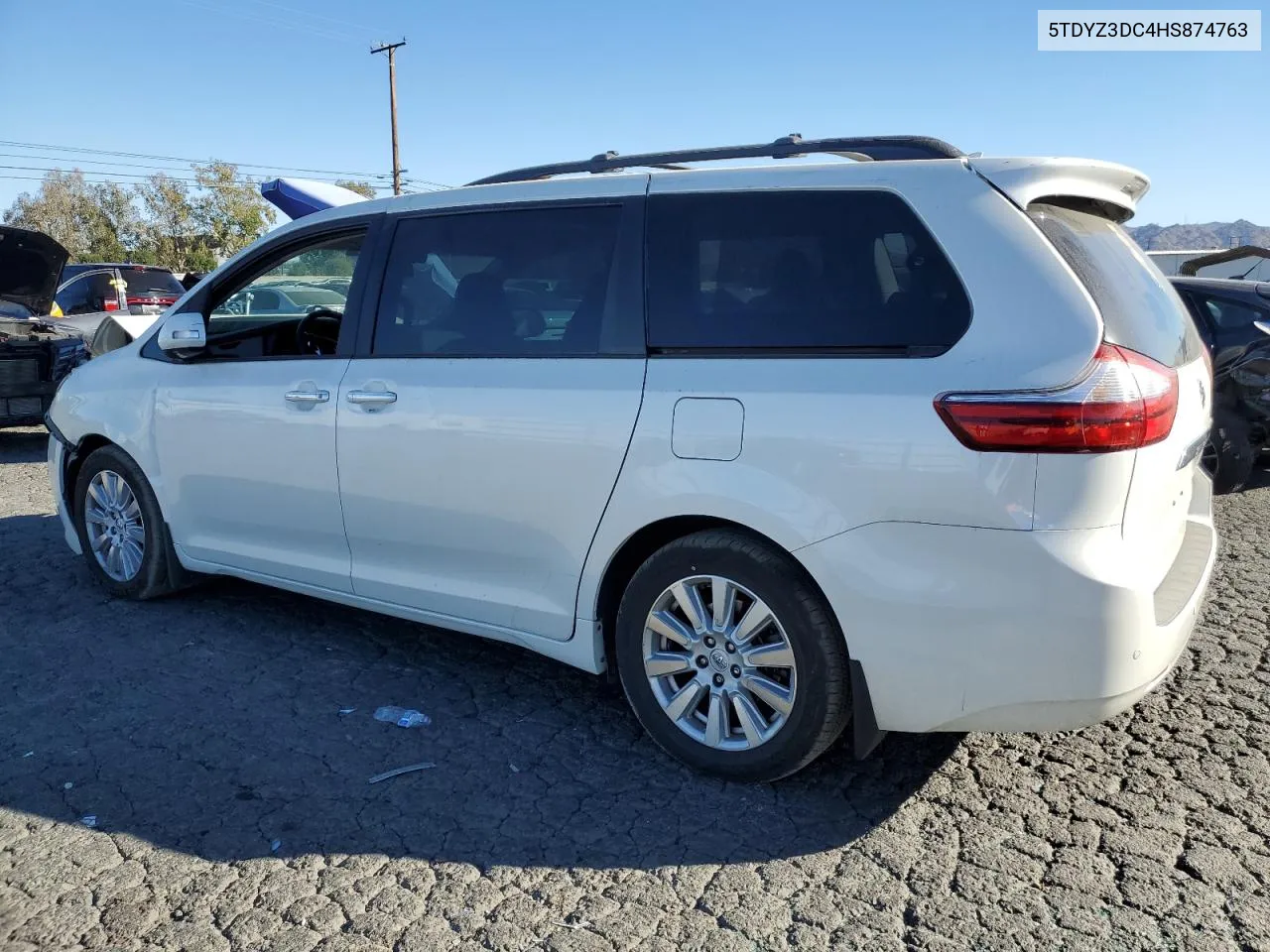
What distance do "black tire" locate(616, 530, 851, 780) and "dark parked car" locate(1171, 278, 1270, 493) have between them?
5.52 metres

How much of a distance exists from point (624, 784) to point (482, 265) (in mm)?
1943

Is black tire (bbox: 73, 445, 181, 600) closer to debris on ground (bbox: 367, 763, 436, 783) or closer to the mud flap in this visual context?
debris on ground (bbox: 367, 763, 436, 783)

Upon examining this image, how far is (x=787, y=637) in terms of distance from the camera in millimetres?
3127

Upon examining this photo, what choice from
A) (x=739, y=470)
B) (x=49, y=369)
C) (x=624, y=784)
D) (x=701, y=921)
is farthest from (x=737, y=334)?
(x=49, y=369)

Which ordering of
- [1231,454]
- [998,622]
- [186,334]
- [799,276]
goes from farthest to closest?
[1231,454], [186,334], [799,276], [998,622]

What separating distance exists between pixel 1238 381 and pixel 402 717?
21.8 feet

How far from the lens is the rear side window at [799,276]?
9.70ft

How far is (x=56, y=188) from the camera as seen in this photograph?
6481 cm

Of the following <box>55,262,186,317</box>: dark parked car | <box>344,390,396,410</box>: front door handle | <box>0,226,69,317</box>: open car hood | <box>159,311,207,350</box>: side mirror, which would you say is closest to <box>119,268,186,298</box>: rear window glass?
<box>55,262,186,317</box>: dark parked car

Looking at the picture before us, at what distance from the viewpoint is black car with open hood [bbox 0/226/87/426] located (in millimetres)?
8773

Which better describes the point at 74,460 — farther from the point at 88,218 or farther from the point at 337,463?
the point at 88,218

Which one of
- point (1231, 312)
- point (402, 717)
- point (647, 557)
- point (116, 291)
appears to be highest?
point (1231, 312)

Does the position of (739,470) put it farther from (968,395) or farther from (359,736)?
(359,736)

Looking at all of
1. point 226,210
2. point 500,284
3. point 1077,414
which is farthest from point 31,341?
point 226,210
